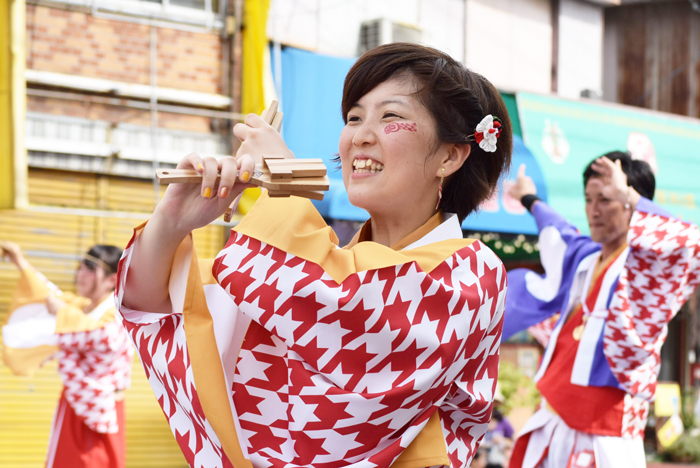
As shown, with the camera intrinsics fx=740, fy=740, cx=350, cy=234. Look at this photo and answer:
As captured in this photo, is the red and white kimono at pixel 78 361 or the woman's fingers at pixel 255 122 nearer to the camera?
the woman's fingers at pixel 255 122

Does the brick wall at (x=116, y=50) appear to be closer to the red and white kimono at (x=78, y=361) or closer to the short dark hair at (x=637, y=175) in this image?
the red and white kimono at (x=78, y=361)

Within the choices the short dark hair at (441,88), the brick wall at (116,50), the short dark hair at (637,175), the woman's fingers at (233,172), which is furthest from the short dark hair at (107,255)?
the woman's fingers at (233,172)

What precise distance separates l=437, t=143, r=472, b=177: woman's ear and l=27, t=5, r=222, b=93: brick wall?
574 cm

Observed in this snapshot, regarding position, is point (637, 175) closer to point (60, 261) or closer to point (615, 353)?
point (615, 353)

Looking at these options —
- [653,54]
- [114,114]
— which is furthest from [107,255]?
[653,54]

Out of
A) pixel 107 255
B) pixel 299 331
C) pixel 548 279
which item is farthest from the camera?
pixel 107 255

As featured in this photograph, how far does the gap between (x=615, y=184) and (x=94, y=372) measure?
328 cm

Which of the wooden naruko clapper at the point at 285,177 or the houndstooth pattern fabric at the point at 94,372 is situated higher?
the wooden naruko clapper at the point at 285,177

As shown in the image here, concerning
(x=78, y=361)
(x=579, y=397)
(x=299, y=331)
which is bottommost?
(x=78, y=361)

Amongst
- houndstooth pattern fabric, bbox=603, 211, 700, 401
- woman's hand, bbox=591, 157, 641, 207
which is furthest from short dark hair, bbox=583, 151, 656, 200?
houndstooth pattern fabric, bbox=603, 211, 700, 401

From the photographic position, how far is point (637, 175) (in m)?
3.61

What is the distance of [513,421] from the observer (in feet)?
25.3

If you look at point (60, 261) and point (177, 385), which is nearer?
point (177, 385)

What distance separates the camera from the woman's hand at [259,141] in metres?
1.43
